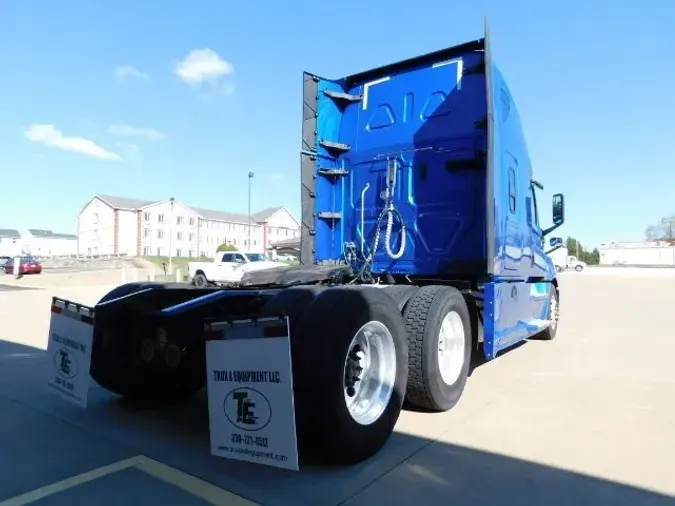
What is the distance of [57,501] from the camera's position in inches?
114

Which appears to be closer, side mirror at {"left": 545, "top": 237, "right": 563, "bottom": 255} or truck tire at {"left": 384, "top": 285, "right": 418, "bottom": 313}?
truck tire at {"left": 384, "top": 285, "right": 418, "bottom": 313}

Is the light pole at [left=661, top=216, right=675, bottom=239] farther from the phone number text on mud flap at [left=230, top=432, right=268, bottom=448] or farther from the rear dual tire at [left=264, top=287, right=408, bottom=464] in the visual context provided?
the phone number text on mud flap at [left=230, top=432, right=268, bottom=448]

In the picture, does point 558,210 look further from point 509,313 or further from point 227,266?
point 227,266

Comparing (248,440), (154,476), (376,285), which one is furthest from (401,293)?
(154,476)

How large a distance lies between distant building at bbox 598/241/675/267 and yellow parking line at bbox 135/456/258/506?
344 ft

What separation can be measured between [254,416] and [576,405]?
3.49 metres

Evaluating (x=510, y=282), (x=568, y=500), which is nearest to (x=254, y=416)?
(x=568, y=500)

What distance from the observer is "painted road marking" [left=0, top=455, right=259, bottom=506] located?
114 inches

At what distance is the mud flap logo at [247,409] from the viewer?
9.54 ft

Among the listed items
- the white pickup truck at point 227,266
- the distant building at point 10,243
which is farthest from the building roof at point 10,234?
the white pickup truck at point 227,266

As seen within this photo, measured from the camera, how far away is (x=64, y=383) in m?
4.02

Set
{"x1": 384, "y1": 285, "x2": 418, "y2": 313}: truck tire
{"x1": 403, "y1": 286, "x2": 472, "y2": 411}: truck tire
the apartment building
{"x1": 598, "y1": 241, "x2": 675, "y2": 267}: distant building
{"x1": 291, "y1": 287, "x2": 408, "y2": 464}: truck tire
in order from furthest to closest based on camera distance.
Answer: {"x1": 598, "y1": 241, "x2": 675, "y2": 267}: distant building, the apartment building, {"x1": 384, "y1": 285, "x2": 418, "y2": 313}: truck tire, {"x1": 403, "y1": 286, "x2": 472, "y2": 411}: truck tire, {"x1": 291, "y1": 287, "x2": 408, "y2": 464}: truck tire

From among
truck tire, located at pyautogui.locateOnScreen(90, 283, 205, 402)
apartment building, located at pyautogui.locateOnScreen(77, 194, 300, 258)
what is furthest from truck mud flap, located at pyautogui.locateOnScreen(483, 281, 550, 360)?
apartment building, located at pyautogui.locateOnScreen(77, 194, 300, 258)

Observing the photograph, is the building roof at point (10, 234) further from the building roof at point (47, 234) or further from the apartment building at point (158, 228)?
the apartment building at point (158, 228)
